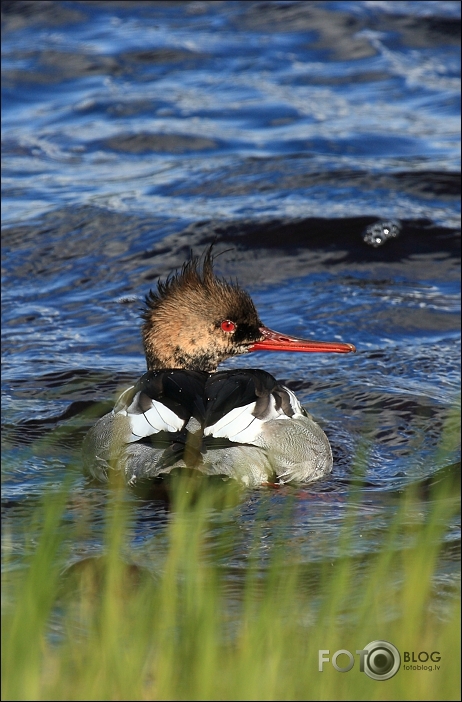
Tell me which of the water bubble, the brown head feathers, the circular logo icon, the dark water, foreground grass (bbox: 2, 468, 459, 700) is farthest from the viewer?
the water bubble

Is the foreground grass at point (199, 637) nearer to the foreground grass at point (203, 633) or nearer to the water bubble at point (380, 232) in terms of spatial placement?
the foreground grass at point (203, 633)

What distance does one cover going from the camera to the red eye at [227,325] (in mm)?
5590

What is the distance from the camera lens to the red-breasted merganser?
4.60 metres

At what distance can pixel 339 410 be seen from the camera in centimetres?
613

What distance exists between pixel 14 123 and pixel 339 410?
6638mm

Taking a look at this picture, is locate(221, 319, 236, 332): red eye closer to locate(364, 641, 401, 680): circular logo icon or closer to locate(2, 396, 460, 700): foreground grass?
locate(2, 396, 460, 700): foreground grass

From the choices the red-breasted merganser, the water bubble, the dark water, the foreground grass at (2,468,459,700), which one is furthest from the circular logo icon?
the water bubble

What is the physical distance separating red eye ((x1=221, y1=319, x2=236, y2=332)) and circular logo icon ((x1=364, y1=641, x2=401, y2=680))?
2.80 m

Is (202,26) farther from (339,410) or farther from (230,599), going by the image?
(230,599)

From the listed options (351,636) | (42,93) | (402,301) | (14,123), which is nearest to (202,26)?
(42,93)

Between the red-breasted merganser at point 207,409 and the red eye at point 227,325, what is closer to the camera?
the red-breasted merganser at point 207,409

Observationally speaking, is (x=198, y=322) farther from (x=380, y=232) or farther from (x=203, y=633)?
(x=380, y=232)

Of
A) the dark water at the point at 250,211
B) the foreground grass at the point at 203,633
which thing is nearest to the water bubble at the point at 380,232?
the dark water at the point at 250,211

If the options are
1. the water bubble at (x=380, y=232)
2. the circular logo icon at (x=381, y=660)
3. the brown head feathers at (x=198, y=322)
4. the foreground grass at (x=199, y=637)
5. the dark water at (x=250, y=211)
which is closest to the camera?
the foreground grass at (x=199, y=637)
